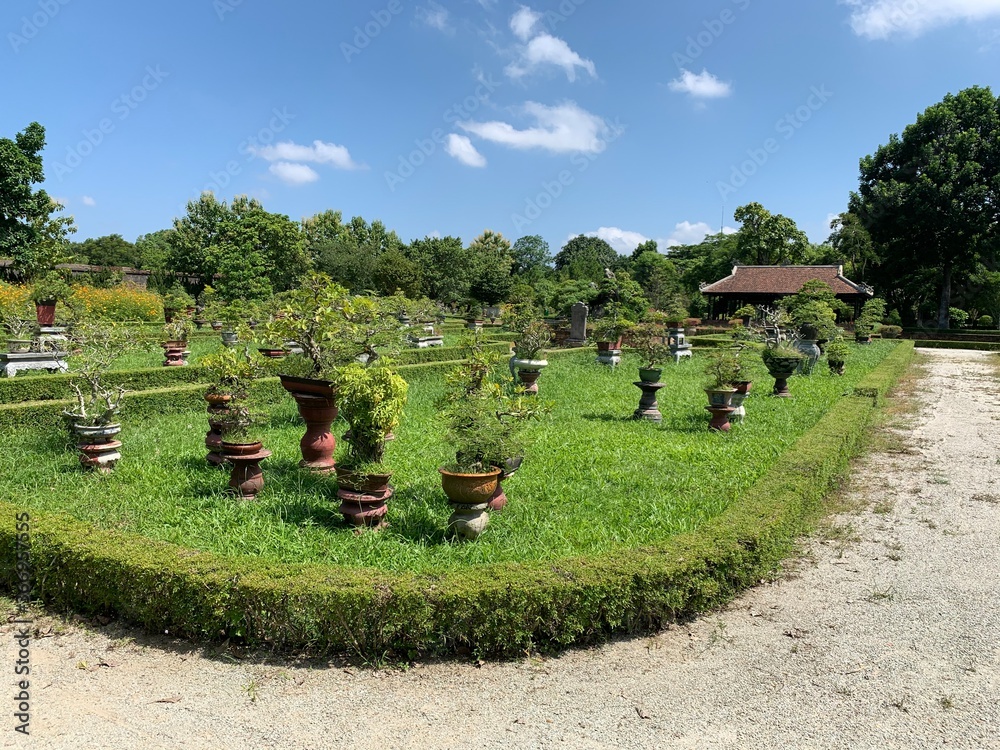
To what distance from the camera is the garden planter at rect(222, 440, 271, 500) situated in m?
5.64

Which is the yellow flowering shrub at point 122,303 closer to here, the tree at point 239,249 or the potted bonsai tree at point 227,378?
the tree at point 239,249

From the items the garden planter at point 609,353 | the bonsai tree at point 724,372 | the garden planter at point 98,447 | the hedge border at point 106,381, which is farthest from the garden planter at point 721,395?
the garden planter at point 609,353

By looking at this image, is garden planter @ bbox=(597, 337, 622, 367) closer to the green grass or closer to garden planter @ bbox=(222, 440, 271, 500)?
the green grass

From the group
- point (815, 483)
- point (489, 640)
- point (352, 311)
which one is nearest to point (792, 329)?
point (815, 483)

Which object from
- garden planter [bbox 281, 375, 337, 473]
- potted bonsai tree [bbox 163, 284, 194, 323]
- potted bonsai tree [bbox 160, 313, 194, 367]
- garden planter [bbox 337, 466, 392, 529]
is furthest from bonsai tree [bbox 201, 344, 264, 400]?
potted bonsai tree [bbox 163, 284, 194, 323]

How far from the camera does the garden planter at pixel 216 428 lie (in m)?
6.71

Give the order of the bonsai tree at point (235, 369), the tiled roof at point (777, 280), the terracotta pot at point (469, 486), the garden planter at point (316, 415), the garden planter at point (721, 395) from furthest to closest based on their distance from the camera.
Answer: the tiled roof at point (777, 280) → the garden planter at point (721, 395) → the bonsai tree at point (235, 369) → the garden planter at point (316, 415) → the terracotta pot at point (469, 486)

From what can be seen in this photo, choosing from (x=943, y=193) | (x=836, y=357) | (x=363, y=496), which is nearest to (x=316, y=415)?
(x=363, y=496)

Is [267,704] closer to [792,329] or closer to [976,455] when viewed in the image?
[976,455]

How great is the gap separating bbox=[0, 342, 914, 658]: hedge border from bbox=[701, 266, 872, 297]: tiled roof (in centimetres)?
3335

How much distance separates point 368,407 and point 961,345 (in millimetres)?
33216

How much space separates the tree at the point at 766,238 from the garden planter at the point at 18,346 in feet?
133

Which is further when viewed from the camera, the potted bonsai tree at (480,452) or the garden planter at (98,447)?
the garden planter at (98,447)

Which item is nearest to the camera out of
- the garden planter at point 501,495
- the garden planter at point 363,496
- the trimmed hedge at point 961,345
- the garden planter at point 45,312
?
the garden planter at point 363,496
